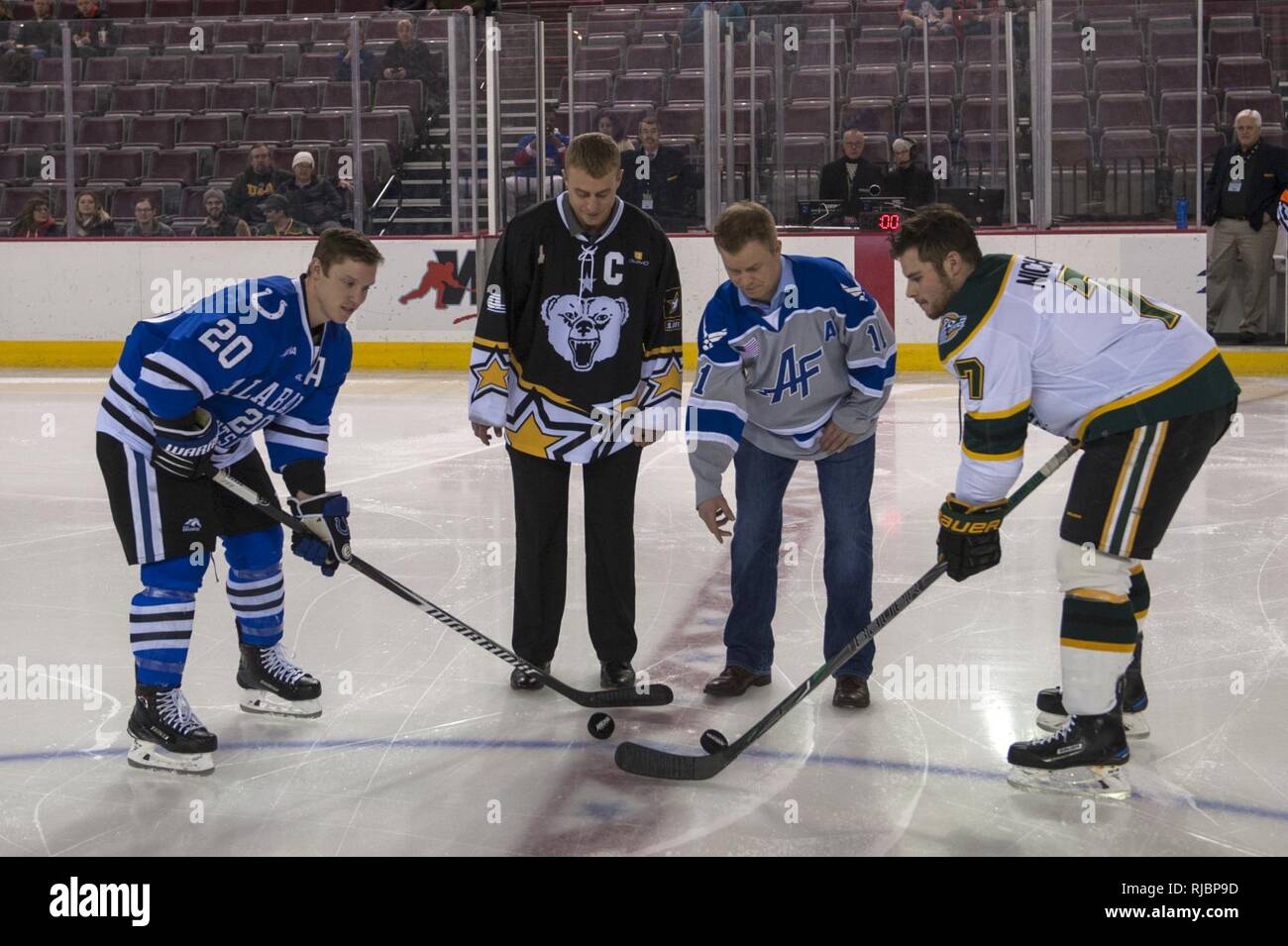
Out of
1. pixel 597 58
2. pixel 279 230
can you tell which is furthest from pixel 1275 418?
pixel 279 230

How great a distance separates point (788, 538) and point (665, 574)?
62 centimetres

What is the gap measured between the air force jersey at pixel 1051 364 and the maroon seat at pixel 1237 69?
22.7 ft

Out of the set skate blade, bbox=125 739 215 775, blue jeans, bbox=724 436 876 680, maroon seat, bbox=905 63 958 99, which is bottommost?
skate blade, bbox=125 739 215 775

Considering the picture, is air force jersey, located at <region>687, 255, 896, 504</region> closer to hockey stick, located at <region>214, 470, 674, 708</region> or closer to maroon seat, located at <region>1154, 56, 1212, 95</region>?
hockey stick, located at <region>214, 470, 674, 708</region>

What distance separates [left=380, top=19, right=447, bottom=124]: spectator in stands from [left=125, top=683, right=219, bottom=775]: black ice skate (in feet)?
22.9

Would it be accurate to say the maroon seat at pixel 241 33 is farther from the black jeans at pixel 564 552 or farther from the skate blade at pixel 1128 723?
the skate blade at pixel 1128 723

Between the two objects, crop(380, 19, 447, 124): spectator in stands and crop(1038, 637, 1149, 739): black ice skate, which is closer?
crop(1038, 637, 1149, 739): black ice skate

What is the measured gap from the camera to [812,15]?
30.3 ft

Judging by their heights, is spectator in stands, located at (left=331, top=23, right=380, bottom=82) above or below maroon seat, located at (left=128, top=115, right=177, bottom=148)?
above

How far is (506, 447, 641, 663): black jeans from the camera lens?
336 centimetres

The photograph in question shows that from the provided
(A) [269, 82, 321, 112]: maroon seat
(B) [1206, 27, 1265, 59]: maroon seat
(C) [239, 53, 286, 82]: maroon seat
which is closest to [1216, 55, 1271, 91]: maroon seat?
(B) [1206, 27, 1265, 59]: maroon seat

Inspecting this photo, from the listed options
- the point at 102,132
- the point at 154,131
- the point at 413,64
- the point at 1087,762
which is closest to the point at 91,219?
the point at 102,132

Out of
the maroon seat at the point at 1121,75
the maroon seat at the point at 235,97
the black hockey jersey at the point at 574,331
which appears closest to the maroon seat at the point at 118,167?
the maroon seat at the point at 235,97

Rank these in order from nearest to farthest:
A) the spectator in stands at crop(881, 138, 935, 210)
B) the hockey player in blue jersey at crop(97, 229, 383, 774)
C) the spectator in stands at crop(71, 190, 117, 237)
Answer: the hockey player in blue jersey at crop(97, 229, 383, 774)
the spectator in stands at crop(881, 138, 935, 210)
the spectator in stands at crop(71, 190, 117, 237)
